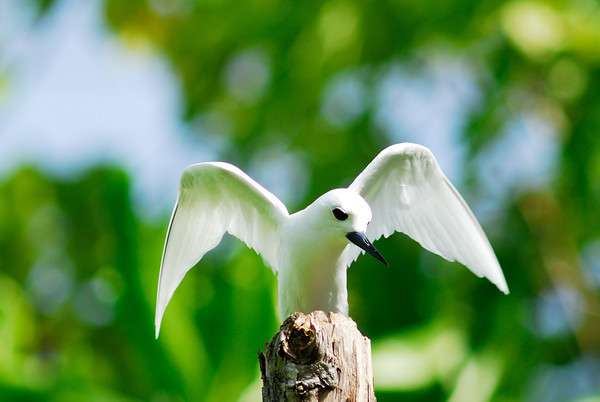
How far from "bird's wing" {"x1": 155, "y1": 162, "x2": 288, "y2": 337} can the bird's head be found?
71cm

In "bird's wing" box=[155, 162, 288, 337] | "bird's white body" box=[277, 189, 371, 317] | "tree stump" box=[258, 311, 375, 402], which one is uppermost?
"bird's wing" box=[155, 162, 288, 337]

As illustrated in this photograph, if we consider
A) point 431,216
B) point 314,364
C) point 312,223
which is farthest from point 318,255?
point 431,216

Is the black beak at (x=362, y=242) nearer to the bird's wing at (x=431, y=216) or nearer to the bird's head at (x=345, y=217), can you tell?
the bird's head at (x=345, y=217)

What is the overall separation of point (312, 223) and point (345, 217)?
0.20 m

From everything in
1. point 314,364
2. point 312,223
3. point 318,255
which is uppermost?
point 312,223

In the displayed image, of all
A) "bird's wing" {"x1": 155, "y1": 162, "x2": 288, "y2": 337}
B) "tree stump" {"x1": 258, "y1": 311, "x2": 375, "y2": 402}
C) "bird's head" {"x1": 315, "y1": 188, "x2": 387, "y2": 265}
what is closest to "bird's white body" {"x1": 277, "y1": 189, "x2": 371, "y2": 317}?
"bird's head" {"x1": 315, "y1": 188, "x2": 387, "y2": 265}

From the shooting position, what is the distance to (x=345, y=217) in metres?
6.02

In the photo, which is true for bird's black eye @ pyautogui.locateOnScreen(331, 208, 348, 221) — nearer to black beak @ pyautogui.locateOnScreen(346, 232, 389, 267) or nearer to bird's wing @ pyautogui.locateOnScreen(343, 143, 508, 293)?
black beak @ pyautogui.locateOnScreen(346, 232, 389, 267)

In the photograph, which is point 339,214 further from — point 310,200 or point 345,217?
point 310,200

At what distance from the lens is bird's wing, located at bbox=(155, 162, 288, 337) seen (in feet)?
22.3

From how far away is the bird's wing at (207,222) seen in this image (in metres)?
6.80

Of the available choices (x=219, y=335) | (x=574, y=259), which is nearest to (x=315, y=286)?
(x=219, y=335)

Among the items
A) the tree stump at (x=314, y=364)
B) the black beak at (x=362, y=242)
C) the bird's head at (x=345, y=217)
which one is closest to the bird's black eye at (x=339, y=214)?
the bird's head at (x=345, y=217)

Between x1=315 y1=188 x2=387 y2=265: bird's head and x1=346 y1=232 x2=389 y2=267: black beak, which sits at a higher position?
x1=315 y1=188 x2=387 y2=265: bird's head
